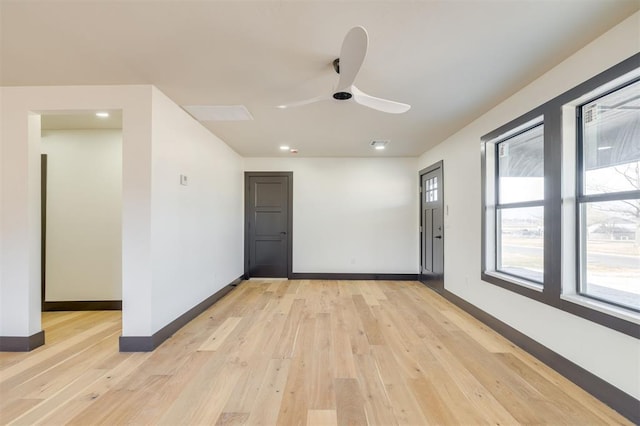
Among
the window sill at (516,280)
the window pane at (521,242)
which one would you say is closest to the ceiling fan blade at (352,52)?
the window pane at (521,242)

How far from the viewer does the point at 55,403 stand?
187 centimetres

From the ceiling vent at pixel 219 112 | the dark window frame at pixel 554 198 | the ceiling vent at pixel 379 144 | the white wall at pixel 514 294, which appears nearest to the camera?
the white wall at pixel 514 294

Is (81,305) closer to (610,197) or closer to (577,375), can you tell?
(577,375)

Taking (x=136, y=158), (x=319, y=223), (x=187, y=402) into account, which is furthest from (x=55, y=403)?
(x=319, y=223)

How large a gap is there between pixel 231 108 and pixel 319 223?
3.09 m

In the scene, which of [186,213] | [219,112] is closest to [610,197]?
[219,112]

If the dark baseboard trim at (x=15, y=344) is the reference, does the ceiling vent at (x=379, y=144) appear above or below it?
above

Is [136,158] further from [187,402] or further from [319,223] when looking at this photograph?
[319,223]

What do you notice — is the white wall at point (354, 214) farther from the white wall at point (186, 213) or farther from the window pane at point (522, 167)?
the window pane at point (522, 167)

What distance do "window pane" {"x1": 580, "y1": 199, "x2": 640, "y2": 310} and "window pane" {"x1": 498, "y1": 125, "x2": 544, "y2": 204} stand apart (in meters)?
0.55

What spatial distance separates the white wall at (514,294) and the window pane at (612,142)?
25 cm

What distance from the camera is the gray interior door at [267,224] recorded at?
5.75 metres

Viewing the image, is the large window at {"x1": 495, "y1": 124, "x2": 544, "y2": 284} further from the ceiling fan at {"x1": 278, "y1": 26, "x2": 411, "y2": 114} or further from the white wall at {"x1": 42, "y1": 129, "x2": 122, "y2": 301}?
the white wall at {"x1": 42, "y1": 129, "x2": 122, "y2": 301}

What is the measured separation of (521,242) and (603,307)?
108 cm
